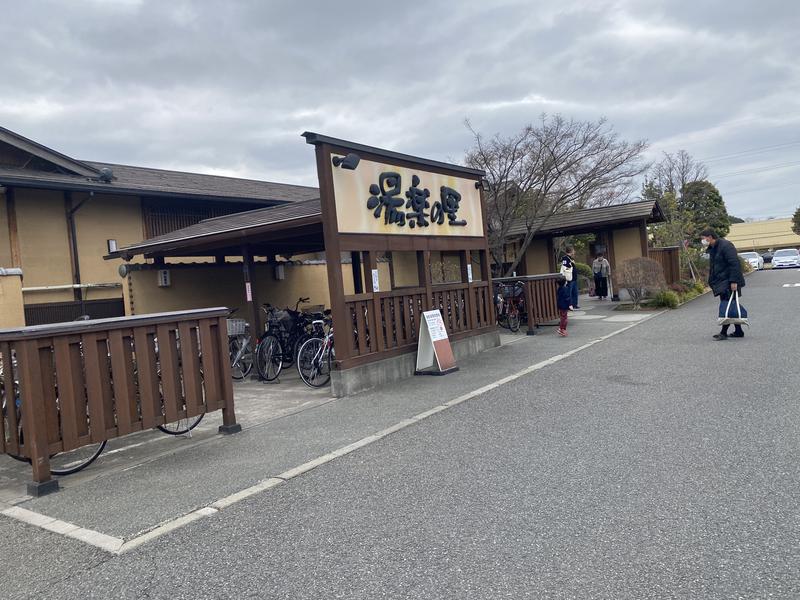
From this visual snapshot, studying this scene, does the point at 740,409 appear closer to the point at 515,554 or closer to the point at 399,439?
the point at 399,439

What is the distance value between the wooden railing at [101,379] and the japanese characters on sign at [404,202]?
9.28 feet

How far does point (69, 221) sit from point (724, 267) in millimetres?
12833

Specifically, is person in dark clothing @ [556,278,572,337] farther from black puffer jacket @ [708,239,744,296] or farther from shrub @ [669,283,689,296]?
shrub @ [669,283,689,296]

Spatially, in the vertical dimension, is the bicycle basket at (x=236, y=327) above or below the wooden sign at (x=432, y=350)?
above

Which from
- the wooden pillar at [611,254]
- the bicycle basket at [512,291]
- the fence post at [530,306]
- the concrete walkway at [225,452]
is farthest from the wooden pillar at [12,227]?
the wooden pillar at [611,254]

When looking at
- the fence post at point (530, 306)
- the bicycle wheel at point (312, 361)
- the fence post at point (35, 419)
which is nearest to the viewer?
the fence post at point (35, 419)

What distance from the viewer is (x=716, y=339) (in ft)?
32.6

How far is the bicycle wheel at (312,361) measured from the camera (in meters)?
8.60

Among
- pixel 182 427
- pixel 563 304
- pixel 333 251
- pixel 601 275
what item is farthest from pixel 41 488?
pixel 601 275

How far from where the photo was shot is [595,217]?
19438 millimetres

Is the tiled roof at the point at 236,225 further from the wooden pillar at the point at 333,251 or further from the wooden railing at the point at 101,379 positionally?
the wooden railing at the point at 101,379

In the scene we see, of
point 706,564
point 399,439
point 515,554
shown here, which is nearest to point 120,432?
point 399,439

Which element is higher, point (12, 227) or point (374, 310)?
point (12, 227)

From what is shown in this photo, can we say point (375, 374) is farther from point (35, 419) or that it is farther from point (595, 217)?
point (595, 217)
